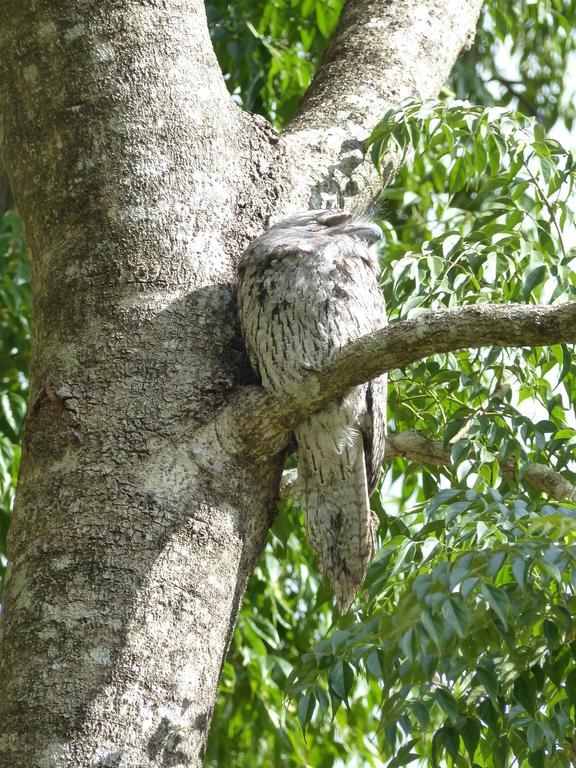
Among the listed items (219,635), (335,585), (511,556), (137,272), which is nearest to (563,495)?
(335,585)

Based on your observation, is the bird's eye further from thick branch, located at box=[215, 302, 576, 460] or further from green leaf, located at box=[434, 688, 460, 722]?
green leaf, located at box=[434, 688, 460, 722]

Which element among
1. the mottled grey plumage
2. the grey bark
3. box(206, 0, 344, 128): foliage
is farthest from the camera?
box(206, 0, 344, 128): foliage

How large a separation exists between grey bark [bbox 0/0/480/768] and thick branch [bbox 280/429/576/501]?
1.12 ft

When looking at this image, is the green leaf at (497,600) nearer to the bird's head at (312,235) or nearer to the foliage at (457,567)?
the foliage at (457,567)

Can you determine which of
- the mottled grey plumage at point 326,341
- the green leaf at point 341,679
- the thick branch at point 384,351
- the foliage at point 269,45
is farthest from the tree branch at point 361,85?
the green leaf at point 341,679

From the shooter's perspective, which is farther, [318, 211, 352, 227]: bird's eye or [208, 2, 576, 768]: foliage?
[318, 211, 352, 227]: bird's eye

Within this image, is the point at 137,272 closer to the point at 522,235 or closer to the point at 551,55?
the point at 522,235

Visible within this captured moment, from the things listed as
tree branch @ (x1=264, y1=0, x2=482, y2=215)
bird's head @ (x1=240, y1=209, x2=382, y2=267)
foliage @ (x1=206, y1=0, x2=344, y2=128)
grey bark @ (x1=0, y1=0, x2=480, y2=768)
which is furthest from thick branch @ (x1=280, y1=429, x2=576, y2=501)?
foliage @ (x1=206, y1=0, x2=344, y2=128)

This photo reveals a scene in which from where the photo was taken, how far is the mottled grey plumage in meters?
2.13

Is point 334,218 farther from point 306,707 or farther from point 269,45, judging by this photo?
point 269,45

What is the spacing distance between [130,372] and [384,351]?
486 millimetres

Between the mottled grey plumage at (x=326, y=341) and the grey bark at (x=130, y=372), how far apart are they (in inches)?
2.4

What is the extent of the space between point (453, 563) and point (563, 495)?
Answer: 2.52 feet

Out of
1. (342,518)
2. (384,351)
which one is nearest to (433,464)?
(342,518)
